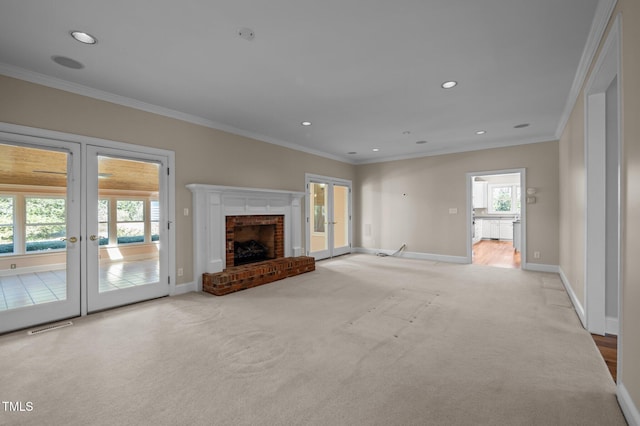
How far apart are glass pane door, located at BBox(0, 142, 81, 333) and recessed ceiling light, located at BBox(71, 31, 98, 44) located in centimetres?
136

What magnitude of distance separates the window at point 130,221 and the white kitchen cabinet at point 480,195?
10.4m

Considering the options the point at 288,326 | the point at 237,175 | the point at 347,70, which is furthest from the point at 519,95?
the point at 237,175

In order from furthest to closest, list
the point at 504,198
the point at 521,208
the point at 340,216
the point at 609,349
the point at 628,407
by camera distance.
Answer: the point at 504,198 → the point at 340,216 → the point at 521,208 → the point at 609,349 → the point at 628,407

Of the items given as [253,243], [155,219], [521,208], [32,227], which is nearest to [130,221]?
[155,219]

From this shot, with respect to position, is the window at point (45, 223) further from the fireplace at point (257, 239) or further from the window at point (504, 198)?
the window at point (504, 198)

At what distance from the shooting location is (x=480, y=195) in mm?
11039

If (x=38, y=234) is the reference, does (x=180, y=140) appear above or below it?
above

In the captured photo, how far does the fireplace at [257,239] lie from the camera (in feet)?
17.8

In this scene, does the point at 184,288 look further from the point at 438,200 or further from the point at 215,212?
the point at 438,200

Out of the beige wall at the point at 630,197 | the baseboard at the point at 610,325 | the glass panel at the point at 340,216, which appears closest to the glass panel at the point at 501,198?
the glass panel at the point at 340,216

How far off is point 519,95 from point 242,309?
4.37 meters

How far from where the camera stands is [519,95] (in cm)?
374

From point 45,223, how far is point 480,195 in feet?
39.1

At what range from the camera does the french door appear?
6.91 metres
